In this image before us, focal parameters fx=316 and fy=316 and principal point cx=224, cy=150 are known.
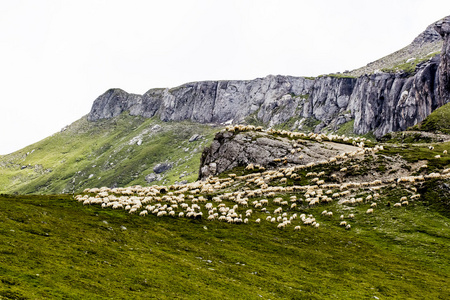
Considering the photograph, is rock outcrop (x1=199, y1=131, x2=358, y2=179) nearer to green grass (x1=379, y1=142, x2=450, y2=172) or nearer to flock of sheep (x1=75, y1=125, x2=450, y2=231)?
flock of sheep (x1=75, y1=125, x2=450, y2=231)

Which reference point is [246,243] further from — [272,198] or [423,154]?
[423,154]

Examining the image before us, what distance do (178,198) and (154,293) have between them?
36.7 metres

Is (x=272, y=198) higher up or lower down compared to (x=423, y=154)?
lower down

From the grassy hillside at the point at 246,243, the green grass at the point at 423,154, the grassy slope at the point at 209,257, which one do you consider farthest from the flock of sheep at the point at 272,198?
the green grass at the point at 423,154

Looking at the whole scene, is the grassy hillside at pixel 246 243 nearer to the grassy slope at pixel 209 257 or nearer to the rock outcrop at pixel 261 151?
the grassy slope at pixel 209 257

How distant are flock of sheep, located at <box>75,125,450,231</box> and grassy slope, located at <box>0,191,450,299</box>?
9.65 feet

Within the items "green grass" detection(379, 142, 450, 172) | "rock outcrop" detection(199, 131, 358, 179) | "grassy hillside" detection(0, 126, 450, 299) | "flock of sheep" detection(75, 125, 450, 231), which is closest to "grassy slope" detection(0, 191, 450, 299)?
"grassy hillside" detection(0, 126, 450, 299)

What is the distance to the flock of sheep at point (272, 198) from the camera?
5394 cm

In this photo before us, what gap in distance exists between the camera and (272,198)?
6881cm

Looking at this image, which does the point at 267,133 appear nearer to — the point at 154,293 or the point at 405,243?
the point at 405,243

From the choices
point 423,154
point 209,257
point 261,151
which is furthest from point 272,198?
point 423,154

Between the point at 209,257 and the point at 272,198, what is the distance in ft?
111

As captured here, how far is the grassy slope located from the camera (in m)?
24.2

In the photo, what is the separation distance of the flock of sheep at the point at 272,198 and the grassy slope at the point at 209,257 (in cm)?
294
